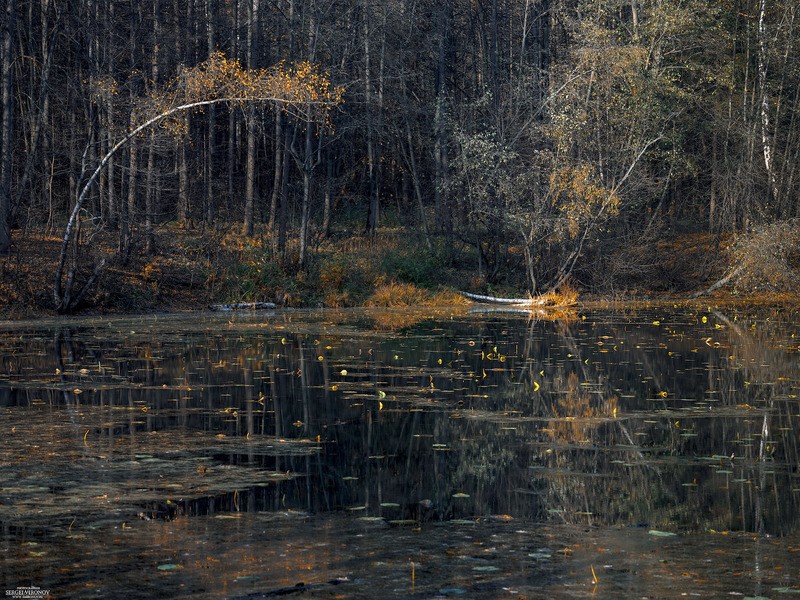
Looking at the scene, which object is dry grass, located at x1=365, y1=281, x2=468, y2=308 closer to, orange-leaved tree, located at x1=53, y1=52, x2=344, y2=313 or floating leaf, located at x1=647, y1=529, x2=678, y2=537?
orange-leaved tree, located at x1=53, y1=52, x2=344, y2=313

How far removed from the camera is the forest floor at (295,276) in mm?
28016

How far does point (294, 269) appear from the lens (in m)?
32.8

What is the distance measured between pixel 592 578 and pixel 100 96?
24.2 metres

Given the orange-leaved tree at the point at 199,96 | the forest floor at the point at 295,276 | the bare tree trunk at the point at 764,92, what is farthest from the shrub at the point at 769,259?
the orange-leaved tree at the point at 199,96

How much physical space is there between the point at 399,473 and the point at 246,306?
835 inches

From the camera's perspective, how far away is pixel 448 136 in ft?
123

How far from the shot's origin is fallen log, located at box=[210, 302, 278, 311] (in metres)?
29.9

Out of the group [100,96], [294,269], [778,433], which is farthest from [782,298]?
[778,433]

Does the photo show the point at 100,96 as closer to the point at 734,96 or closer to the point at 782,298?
the point at 782,298

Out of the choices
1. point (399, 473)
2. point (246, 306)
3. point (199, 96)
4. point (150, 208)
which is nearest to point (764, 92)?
point (246, 306)

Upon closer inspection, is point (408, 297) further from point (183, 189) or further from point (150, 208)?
point (183, 189)

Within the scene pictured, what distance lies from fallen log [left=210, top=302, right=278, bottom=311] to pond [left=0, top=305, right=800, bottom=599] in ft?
32.5

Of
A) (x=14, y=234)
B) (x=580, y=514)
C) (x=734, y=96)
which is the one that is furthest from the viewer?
(x=734, y=96)

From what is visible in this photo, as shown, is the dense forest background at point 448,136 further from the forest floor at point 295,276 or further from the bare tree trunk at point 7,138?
the forest floor at point 295,276
